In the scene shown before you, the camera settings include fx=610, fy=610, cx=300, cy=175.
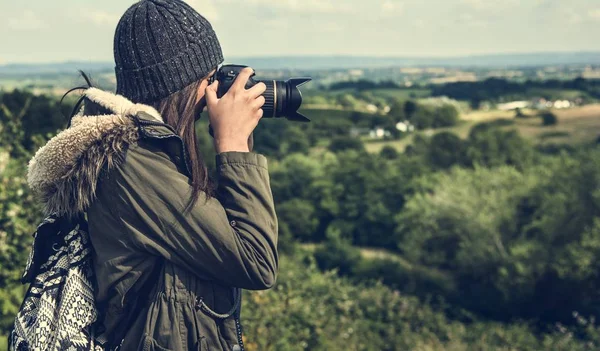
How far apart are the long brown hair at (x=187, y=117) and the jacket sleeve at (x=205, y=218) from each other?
8 cm

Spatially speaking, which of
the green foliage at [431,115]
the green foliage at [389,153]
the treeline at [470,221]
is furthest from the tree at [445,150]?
the green foliage at [431,115]

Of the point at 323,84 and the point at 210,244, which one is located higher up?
the point at 210,244

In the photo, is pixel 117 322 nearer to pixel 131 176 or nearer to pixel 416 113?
pixel 131 176

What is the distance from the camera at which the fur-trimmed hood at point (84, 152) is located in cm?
138

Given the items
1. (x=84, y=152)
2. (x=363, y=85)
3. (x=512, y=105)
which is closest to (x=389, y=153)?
(x=512, y=105)

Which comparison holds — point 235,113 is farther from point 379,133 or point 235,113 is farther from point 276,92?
point 379,133

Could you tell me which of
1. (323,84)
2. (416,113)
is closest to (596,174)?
(416,113)

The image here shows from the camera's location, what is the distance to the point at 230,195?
1.36m

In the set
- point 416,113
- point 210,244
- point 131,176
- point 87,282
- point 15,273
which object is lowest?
point 416,113

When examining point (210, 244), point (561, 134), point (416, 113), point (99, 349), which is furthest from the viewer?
point (416, 113)

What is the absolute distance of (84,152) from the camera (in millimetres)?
1398

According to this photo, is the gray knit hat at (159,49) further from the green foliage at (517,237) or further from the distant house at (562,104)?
the distant house at (562,104)

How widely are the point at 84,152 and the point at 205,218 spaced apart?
0.33m

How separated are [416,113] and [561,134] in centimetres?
1554
